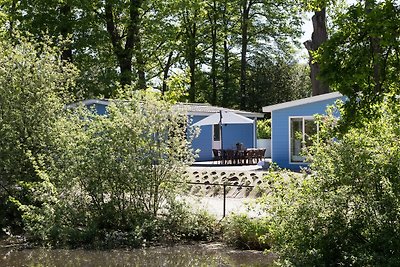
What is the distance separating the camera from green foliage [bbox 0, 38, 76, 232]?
14562 millimetres

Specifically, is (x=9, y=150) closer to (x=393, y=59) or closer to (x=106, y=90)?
(x=393, y=59)

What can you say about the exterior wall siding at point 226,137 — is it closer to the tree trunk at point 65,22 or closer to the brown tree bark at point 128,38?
the brown tree bark at point 128,38

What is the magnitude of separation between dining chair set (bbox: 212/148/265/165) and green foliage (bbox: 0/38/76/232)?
38.0 feet

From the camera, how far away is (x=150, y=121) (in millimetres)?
13359

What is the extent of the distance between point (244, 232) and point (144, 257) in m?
2.05

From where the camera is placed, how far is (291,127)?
23078mm

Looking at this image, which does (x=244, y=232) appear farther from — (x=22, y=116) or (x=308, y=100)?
(x=308, y=100)

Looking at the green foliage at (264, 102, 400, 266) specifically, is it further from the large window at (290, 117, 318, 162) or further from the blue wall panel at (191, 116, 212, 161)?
the blue wall panel at (191, 116, 212, 161)

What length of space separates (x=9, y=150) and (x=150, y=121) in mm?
3817

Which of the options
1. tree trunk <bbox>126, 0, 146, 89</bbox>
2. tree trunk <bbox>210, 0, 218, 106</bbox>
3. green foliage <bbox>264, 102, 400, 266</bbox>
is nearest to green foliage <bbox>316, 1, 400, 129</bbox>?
green foliage <bbox>264, 102, 400, 266</bbox>

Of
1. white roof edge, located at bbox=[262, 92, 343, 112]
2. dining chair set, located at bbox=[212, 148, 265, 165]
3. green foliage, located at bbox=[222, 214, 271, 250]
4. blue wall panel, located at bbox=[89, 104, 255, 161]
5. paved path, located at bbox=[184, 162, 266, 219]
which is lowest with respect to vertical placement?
green foliage, located at bbox=[222, 214, 271, 250]

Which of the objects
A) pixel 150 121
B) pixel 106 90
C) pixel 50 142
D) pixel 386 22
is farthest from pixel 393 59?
pixel 106 90

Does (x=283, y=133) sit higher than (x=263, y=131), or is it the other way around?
(x=263, y=131)

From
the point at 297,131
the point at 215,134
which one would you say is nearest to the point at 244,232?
the point at 297,131
